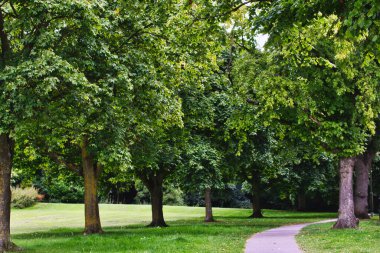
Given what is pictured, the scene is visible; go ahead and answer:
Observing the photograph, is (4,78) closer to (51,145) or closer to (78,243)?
(78,243)

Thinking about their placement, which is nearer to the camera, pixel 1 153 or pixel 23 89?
pixel 23 89

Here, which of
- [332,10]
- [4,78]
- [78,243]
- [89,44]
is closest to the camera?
[332,10]

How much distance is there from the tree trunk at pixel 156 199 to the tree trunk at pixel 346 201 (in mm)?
11114

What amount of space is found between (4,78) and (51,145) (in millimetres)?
8329

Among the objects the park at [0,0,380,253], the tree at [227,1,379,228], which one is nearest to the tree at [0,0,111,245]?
the park at [0,0,380,253]

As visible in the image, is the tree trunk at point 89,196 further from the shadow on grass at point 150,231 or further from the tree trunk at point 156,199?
the tree trunk at point 156,199

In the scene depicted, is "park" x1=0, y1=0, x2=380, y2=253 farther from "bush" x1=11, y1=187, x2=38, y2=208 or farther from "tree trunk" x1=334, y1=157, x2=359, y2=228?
"bush" x1=11, y1=187, x2=38, y2=208

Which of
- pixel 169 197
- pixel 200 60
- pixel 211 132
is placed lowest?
pixel 169 197

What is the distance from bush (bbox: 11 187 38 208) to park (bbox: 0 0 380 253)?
2781cm

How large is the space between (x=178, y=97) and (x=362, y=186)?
18.2 metres

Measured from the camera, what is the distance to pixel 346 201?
21234mm

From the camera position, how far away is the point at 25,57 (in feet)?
44.9

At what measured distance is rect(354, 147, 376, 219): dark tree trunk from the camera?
32.5m

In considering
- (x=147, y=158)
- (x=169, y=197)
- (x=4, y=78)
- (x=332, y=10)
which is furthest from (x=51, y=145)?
(x=169, y=197)
